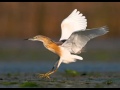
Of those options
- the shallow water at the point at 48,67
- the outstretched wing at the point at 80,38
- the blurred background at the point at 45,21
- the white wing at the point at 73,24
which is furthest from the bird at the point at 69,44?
the blurred background at the point at 45,21

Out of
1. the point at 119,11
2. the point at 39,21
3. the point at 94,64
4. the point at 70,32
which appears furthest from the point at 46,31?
the point at 70,32

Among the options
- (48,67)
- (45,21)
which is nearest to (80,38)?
(48,67)

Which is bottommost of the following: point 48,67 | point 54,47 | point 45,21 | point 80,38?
point 54,47

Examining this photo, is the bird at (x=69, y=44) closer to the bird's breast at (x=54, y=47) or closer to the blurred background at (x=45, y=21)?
the bird's breast at (x=54, y=47)

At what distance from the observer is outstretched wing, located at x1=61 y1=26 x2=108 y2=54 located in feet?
43.4

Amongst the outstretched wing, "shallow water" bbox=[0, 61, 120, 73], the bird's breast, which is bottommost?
the bird's breast

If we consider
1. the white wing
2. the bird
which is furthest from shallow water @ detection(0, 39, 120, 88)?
the white wing

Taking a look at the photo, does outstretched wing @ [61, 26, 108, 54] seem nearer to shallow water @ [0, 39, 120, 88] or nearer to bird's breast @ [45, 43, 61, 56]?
bird's breast @ [45, 43, 61, 56]

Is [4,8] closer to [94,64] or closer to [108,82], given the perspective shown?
[94,64]

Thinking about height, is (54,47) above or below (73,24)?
below

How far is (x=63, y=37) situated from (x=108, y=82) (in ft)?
7.09

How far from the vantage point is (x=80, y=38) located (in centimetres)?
1362

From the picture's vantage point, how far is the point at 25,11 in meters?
24.2

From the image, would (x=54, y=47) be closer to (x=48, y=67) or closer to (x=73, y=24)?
(x=73, y=24)
